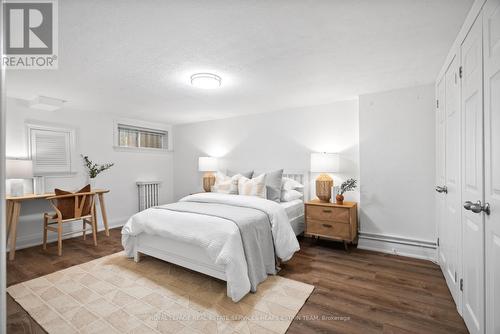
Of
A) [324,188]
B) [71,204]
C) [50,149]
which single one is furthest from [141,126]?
[324,188]

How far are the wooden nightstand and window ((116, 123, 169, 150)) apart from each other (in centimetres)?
382

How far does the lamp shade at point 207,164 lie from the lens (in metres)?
4.86

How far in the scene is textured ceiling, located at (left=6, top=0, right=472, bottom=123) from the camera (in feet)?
5.21

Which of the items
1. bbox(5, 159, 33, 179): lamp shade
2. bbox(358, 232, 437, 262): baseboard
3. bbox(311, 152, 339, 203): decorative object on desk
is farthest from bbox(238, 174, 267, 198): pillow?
bbox(5, 159, 33, 179): lamp shade

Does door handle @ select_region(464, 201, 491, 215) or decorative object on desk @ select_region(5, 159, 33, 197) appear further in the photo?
decorative object on desk @ select_region(5, 159, 33, 197)

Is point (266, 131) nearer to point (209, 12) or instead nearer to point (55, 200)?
point (209, 12)

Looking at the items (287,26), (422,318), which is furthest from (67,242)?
(422,318)

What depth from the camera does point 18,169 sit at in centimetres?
318

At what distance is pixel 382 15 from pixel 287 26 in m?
0.65

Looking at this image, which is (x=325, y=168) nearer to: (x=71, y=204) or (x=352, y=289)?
(x=352, y=289)

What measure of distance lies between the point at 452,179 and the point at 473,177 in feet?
2.03

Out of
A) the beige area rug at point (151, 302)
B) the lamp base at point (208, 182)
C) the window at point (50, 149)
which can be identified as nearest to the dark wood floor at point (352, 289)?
the beige area rug at point (151, 302)

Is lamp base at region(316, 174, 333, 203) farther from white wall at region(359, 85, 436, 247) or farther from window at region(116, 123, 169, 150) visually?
window at region(116, 123, 169, 150)

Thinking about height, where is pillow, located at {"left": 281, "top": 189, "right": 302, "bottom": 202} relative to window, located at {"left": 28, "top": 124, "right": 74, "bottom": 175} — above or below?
below
